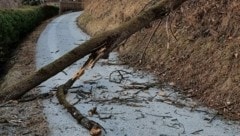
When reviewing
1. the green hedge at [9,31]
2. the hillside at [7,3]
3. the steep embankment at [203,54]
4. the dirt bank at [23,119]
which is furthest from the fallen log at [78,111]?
the hillside at [7,3]

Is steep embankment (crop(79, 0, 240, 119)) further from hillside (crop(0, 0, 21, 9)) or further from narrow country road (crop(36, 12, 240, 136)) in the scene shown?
hillside (crop(0, 0, 21, 9))

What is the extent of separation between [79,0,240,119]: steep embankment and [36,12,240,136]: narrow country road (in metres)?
0.43

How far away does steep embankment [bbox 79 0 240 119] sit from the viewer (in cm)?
995

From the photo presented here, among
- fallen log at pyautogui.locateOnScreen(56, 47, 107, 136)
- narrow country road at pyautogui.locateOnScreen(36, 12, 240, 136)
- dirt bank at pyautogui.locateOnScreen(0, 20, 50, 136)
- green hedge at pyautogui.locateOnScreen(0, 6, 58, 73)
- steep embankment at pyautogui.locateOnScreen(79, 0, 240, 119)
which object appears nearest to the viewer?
fallen log at pyautogui.locateOnScreen(56, 47, 107, 136)

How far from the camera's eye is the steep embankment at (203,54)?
9953mm

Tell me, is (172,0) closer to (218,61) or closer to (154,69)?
(218,61)

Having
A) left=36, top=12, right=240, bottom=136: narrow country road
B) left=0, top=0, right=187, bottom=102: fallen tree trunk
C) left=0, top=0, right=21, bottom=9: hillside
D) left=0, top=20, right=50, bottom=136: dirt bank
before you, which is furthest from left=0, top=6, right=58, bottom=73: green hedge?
left=0, top=20, right=50, bottom=136: dirt bank

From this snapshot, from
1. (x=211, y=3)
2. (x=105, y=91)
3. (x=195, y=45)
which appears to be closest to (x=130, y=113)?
(x=105, y=91)

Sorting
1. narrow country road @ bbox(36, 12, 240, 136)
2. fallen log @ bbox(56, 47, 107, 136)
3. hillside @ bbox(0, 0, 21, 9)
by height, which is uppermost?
fallen log @ bbox(56, 47, 107, 136)

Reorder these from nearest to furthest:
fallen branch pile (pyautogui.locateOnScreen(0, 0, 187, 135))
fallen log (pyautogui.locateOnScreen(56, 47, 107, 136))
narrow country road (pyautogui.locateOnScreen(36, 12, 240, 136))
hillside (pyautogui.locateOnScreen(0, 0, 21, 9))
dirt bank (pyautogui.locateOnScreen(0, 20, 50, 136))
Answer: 1. fallen log (pyautogui.locateOnScreen(56, 47, 107, 136))
2. dirt bank (pyautogui.locateOnScreen(0, 20, 50, 136))
3. narrow country road (pyautogui.locateOnScreen(36, 12, 240, 136))
4. fallen branch pile (pyautogui.locateOnScreen(0, 0, 187, 135))
5. hillside (pyautogui.locateOnScreen(0, 0, 21, 9))

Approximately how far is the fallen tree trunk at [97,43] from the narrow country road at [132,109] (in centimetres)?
59

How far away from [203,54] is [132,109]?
3045 millimetres

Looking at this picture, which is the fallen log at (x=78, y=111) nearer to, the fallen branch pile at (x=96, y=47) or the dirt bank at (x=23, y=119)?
the fallen branch pile at (x=96, y=47)

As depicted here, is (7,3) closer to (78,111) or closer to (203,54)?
(203,54)
